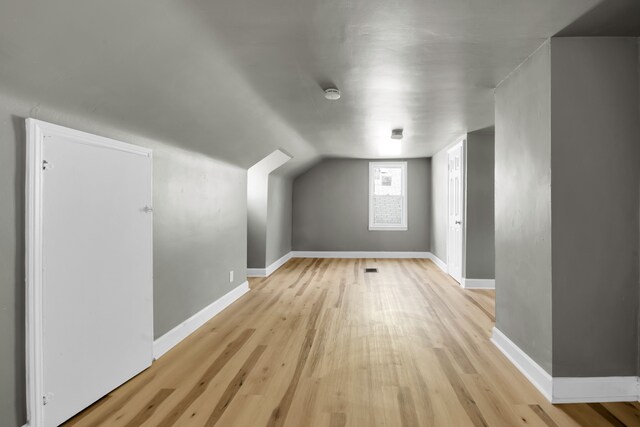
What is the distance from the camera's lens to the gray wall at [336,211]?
29.2ft

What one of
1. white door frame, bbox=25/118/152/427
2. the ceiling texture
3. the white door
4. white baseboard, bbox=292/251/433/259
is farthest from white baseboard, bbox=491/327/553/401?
white baseboard, bbox=292/251/433/259

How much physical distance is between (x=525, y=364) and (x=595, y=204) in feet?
3.93

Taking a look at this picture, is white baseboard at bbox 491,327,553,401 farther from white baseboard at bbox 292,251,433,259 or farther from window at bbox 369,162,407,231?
window at bbox 369,162,407,231

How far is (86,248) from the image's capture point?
229cm

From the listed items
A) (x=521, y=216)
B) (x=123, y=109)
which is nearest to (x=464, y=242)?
(x=521, y=216)

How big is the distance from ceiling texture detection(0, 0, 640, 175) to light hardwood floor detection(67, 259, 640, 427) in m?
1.76

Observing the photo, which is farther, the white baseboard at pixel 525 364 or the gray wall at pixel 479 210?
the gray wall at pixel 479 210

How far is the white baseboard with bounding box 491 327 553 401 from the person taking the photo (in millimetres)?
2445

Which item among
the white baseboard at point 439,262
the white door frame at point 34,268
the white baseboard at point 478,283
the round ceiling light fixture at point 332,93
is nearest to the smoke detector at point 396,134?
the round ceiling light fixture at point 332,93

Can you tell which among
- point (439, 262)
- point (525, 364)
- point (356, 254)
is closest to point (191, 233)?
point (525, 364)

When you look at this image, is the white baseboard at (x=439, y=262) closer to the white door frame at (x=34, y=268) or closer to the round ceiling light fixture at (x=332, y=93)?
the round ceiling light fixture at (x=332, y=93)

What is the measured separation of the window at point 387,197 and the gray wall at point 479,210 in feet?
10.7

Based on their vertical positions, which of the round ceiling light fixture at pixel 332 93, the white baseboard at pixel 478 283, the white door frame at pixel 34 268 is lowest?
the white baseboard at pixel 478 283

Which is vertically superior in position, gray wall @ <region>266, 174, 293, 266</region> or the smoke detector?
the smoke detector
